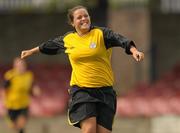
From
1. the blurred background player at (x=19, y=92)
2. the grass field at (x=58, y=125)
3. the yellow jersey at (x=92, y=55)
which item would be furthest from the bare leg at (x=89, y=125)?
the grass field at (x=58, y=125)

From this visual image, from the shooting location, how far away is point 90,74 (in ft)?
27.5

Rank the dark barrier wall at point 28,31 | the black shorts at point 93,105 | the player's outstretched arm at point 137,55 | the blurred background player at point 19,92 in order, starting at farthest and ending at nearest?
the dark barrier wall at point 28,31, the blurred background player at point 19,92, the black shorts at point 93,105, the player's outstretched arm at point 137,55

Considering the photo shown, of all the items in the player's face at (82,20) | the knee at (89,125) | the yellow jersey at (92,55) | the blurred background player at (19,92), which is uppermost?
the player's face at (82,20)

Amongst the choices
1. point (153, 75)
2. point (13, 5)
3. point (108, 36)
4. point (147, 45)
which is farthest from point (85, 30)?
point (13, 5)

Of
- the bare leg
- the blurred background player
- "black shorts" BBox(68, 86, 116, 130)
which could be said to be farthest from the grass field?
the bare leg

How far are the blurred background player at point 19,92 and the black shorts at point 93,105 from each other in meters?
7.28

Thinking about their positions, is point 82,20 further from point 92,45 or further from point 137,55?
point 137,55

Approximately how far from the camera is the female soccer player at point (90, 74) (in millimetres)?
8320

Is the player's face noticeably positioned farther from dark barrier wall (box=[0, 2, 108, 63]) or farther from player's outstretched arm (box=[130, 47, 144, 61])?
dark barrier wall (box=[0, 2, 108, 63])

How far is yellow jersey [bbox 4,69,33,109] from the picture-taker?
15.9m

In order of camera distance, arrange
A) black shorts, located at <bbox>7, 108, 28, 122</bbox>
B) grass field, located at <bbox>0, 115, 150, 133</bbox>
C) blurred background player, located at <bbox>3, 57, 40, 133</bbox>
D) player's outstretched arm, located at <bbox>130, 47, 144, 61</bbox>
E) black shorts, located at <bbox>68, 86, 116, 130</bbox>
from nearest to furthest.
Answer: player's outstretched arm, located at <bbox>130, 47, 144, 61</bbox> → black shorts, located at <bbox>68, 86, 116, 130</bbox> → blurred background player, located at <bbox>3, 57, 40, 133</bbox> → black shorts, located at <bbox>7, 108, 28, 122</bbox> → grass field, located at <bbox>0, 115, 150, 133</bbox>

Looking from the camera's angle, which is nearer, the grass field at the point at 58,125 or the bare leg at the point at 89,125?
the bare leg at the point at 89,125

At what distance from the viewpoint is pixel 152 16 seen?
20.3 metres

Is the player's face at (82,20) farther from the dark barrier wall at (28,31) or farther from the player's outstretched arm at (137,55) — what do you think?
the dark barrier wall at (28,31)
